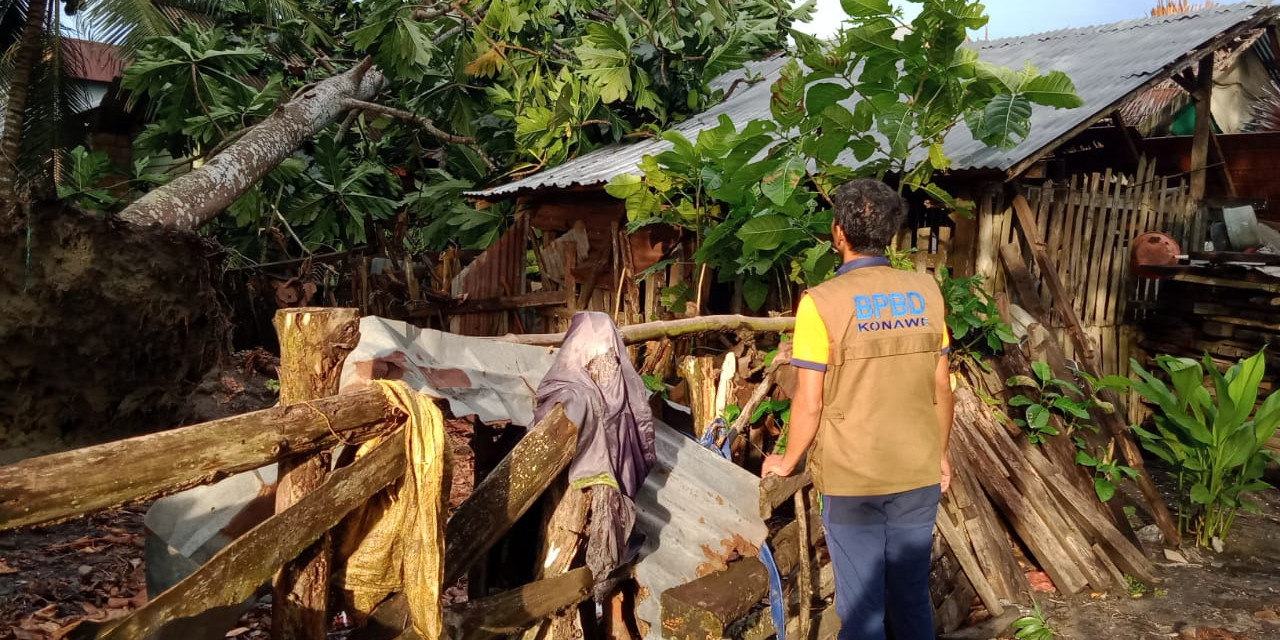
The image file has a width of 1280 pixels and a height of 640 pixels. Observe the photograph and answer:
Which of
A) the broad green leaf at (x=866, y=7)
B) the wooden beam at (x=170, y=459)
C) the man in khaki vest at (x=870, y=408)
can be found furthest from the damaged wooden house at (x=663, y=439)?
the broad green leaf at (x=866, y=7)

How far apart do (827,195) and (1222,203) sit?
4873 millimetres

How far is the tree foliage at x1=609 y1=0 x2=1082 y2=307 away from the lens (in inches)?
201

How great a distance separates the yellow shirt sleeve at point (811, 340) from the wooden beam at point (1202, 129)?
681 centimetres

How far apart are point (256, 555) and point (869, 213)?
217 centimetres

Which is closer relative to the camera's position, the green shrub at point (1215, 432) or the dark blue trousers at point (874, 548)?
the dark blue trousers at point (874, 548)

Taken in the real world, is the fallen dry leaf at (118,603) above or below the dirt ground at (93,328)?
below

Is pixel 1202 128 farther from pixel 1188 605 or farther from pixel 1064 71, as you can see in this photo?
pixel 1188 605

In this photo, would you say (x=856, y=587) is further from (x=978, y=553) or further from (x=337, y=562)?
(x=978, y=553)

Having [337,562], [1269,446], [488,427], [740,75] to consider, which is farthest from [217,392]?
[1269,446]

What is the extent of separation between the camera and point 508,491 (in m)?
2.78

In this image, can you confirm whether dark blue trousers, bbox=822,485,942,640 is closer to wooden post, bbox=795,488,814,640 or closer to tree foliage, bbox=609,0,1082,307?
wooden post, bbox=795,488,814,640

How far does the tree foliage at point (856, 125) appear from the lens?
16.8ft

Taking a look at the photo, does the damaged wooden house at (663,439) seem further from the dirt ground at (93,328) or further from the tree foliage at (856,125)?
the dirt ground at (93,328)

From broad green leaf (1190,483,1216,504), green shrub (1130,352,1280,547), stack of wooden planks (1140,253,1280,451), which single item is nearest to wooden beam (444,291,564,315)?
green shrub (1130,352,1280,547)
